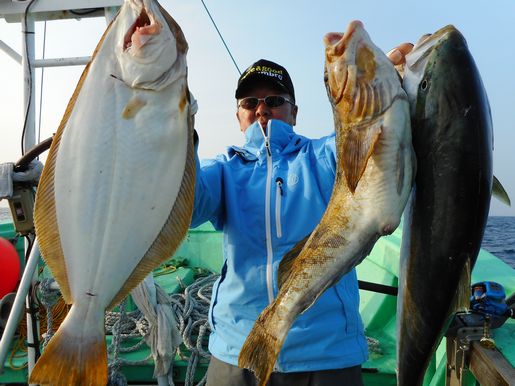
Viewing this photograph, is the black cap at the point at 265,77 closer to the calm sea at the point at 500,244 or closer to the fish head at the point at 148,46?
the fish head at the point at 148,46

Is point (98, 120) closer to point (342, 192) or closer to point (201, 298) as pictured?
point (342, 192)

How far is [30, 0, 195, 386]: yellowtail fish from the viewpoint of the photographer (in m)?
1.72

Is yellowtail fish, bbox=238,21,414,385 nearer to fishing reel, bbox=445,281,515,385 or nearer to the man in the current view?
the man

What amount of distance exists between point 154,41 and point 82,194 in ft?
2.19

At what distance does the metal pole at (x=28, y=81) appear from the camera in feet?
11.1

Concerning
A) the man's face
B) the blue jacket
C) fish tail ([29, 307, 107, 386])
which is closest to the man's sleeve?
the blue jacket

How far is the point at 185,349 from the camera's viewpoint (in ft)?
13.4

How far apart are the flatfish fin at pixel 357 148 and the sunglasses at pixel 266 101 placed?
53.9 inches

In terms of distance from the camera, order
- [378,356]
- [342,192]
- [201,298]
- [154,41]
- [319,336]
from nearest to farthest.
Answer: [342,192], [154,41], [319,336], [378,356], [201,298]

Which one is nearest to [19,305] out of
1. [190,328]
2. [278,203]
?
[190,328]

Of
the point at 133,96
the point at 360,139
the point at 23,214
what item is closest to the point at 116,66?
the point at 133,96

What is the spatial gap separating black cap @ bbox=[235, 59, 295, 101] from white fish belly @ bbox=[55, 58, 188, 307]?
45.8 inches

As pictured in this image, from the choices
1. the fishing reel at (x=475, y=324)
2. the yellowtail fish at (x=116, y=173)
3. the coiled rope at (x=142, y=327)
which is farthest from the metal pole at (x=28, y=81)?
the fishing reel at (x=475, y=324)

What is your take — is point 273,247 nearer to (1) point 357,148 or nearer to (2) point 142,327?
(1) point 357,148
